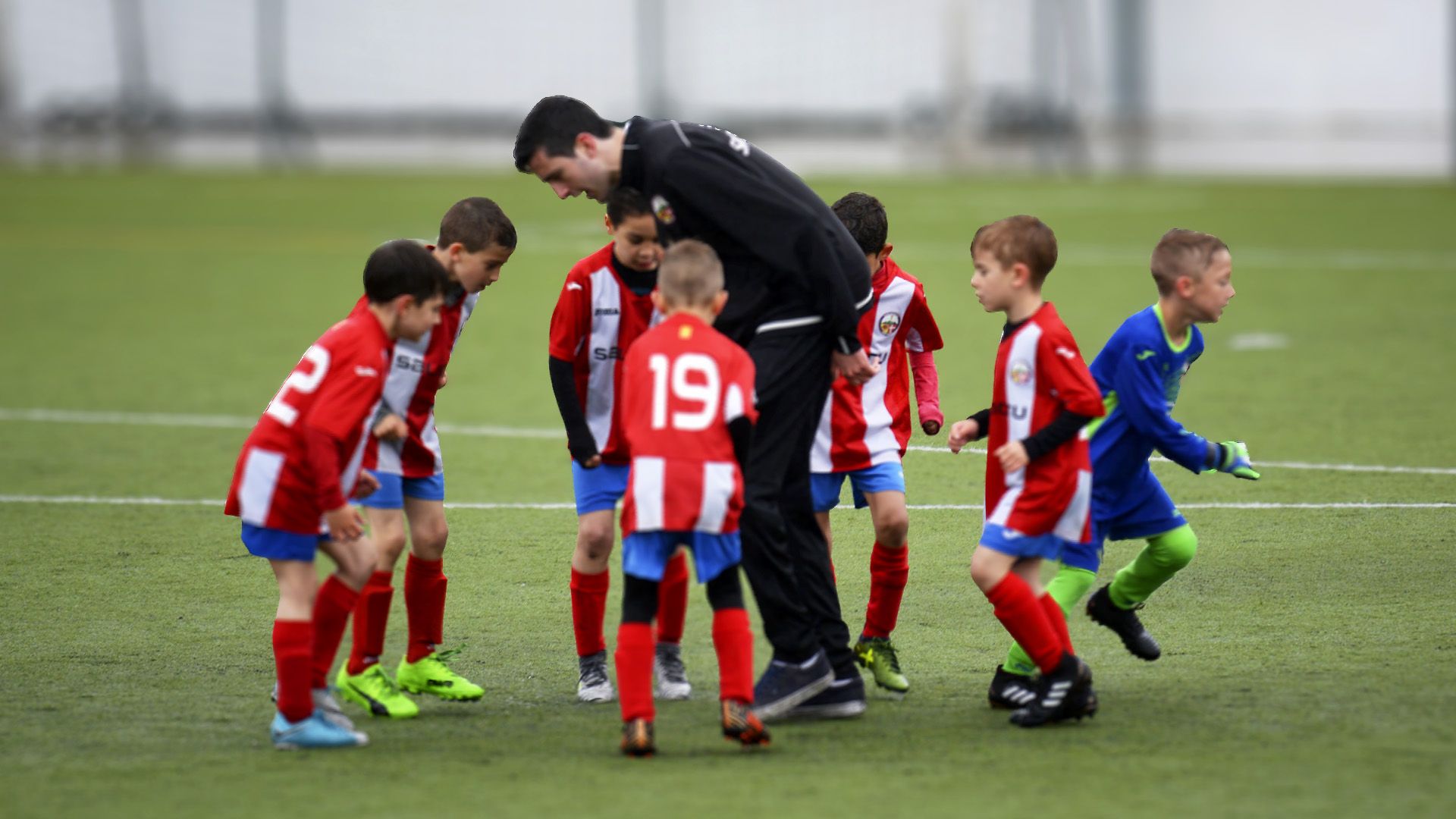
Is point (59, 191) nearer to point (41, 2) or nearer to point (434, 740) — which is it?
point (41, 2)

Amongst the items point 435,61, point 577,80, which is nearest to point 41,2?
point 435,61

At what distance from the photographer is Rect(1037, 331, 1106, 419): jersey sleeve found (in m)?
3.95

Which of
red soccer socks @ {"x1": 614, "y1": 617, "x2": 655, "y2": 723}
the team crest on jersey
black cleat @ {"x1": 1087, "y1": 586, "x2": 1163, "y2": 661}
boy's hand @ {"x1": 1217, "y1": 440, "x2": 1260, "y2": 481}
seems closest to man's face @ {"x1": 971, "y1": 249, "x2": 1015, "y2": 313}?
the team crest on jersey

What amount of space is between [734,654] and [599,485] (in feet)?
2.96

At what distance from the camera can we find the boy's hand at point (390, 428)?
424 cm

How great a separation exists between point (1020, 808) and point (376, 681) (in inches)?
76.7

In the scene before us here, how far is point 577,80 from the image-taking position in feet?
126

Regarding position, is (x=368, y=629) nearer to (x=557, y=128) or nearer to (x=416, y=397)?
(x=416, y=397)

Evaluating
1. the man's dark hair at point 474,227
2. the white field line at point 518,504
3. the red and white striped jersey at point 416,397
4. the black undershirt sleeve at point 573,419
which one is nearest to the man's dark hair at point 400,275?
the red and white striped jersey at point 416,397

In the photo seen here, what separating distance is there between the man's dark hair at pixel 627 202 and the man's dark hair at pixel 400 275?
0.55 metres

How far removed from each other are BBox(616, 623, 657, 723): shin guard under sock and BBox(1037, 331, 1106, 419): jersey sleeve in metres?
1.24

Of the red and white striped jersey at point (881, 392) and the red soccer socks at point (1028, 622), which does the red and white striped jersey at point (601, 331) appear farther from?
the red soccer socks at point (1028, 622)

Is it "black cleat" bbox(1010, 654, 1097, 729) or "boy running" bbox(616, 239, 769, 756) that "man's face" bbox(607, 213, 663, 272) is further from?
"black cleat" bbox(1010, 654, 1097, 729)

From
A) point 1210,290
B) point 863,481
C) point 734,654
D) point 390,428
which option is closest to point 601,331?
point 390,428
